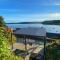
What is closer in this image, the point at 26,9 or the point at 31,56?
the point at 31,56

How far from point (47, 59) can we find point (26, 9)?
6.94ft

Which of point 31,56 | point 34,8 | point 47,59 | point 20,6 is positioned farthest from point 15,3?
point 47,59

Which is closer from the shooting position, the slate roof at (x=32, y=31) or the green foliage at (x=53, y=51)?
the green foliage at (x=53, y=51)

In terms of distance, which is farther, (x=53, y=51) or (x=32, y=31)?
(x=32, y=31)

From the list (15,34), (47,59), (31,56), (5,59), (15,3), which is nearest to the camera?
(5,59)

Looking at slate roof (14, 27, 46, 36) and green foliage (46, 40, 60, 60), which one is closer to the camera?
green foliage (46, 40, 60, 60)

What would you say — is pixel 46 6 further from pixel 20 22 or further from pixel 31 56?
pixel 31 56

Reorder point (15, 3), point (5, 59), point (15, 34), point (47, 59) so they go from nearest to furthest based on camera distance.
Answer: point (5, 59), point (47, 59), point (15, 34), point (15, 3)

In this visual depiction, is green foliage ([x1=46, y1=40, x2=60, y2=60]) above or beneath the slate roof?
beneath

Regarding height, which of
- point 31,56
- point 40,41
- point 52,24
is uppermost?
point 52,24

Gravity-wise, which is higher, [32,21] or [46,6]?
[46,6]

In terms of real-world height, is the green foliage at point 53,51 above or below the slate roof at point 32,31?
below

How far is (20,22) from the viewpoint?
5.66 meters

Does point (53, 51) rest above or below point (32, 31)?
below
